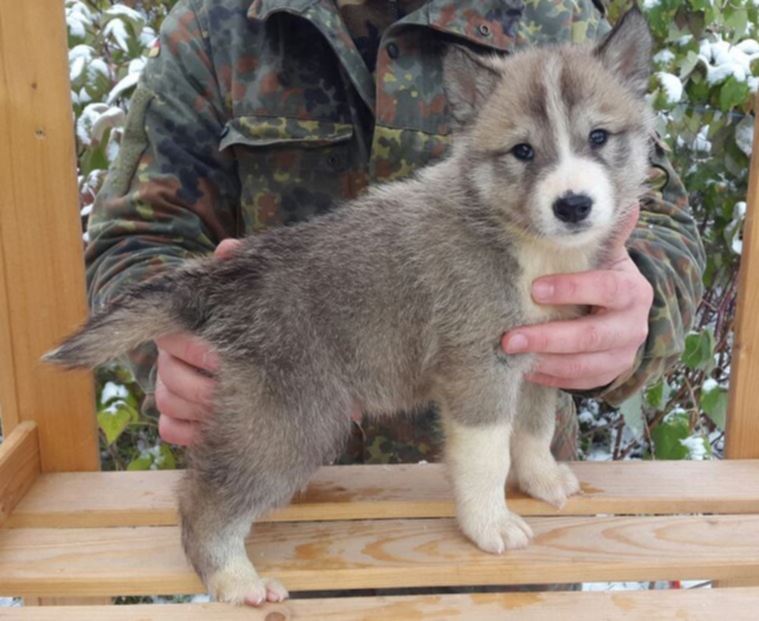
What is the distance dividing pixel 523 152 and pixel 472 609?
949 millimetres

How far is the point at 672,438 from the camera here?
3496 millimetres

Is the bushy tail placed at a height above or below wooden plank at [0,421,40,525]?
above

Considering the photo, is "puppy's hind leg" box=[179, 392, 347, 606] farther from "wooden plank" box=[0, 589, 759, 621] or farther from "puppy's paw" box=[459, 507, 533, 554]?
"puppy's paw" box=[459, 507, 533, 554]

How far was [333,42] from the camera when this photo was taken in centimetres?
232

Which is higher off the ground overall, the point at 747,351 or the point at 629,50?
the point at 629,50

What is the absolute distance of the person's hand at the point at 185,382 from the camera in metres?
1.80

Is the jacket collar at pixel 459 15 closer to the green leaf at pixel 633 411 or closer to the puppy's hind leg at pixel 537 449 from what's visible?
the puppy's hind leg at pixel 537 449

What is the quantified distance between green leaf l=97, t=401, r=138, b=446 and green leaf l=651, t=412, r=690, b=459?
2.19 meters

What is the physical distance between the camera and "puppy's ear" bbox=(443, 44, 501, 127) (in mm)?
1852

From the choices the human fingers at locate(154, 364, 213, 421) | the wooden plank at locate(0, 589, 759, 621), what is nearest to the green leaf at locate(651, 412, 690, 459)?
the wooden plank at locate(0, 589, 759, 621)

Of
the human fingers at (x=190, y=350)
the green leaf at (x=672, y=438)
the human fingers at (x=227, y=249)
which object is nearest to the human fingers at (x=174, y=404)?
the human fingers at (x=190, y=350)

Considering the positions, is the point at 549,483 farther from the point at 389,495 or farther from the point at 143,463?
the point at 143,463

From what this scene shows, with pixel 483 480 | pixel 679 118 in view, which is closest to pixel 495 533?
pixel 483 480

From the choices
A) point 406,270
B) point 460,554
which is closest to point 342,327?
point 406,270
